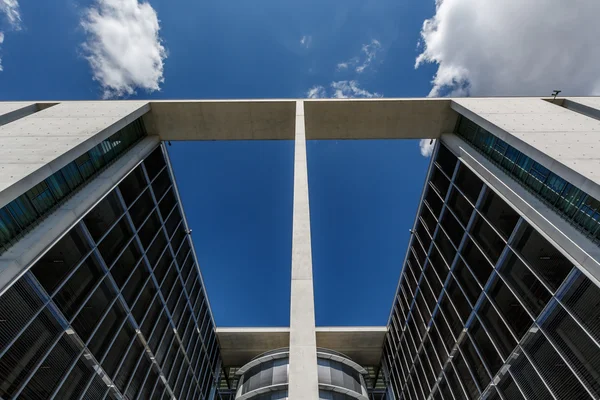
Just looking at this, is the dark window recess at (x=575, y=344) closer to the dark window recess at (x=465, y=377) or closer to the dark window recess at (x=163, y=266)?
the dark window recess at (x=465, y=377)

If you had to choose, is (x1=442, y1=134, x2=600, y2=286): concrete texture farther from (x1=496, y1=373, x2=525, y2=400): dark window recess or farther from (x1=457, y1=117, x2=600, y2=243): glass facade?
(x1=496, y1=373, x2=525, y2=400): dark window recess

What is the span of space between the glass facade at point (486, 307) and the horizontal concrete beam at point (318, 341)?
15.7 ft

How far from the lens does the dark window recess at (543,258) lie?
37.2 feet

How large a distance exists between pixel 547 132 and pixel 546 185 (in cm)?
262

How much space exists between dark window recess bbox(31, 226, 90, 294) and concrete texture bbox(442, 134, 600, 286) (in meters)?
20.1

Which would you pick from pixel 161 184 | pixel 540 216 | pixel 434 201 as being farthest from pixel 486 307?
pixel 161 184

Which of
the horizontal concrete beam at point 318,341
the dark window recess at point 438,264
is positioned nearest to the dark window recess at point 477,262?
the dark window recess at point 438,264

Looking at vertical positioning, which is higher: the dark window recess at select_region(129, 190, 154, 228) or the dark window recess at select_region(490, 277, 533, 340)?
the dark window recess at select_region(129, 190, 154, 228)

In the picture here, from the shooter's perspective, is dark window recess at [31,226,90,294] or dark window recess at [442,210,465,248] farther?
dark window recess at [442,210,465,248]

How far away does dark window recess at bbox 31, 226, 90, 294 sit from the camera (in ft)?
36.2

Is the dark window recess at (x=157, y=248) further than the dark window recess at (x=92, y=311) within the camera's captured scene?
Yes

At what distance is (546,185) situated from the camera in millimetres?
12938

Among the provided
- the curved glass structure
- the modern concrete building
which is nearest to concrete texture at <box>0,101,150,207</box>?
the modern concrete building

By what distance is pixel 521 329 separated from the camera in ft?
44.2
